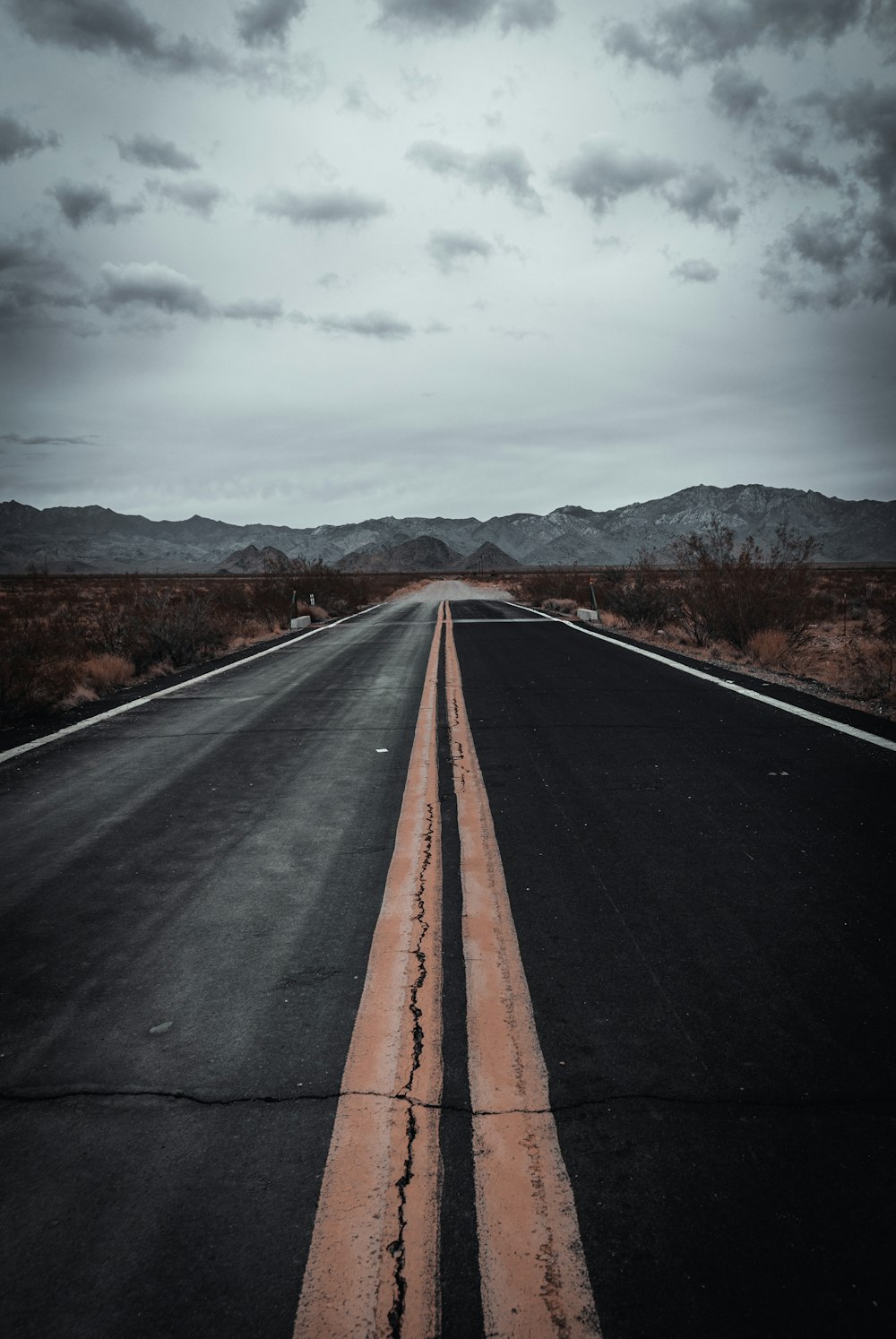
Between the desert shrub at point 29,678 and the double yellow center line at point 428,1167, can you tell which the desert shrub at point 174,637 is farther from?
the double yellow center line at point 428,1167

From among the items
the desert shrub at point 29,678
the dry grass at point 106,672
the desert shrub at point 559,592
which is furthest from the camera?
the desert shrub at point 559,592

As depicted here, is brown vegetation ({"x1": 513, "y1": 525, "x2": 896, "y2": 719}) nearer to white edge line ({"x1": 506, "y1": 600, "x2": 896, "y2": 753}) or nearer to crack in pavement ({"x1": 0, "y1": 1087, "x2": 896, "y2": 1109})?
white edge line ({"x1": 506, "y1": 600, "x2": 896, "y2": 753})

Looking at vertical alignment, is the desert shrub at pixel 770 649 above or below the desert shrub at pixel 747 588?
below

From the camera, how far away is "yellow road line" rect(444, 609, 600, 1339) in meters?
1.49

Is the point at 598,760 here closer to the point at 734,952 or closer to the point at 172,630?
the point at 734,952

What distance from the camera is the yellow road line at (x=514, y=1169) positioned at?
1.49 meters

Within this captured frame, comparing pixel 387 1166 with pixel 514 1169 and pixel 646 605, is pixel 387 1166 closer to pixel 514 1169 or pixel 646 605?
pixel 514 1169

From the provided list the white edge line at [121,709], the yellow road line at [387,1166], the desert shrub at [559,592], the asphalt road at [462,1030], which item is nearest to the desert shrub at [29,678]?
the white edge line at [121,709]

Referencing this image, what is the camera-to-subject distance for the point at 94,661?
10562 mm

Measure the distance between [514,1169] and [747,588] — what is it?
41.1 feet

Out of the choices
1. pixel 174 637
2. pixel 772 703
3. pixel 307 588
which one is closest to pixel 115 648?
pixel 174 637

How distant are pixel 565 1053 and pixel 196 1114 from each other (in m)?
1.11

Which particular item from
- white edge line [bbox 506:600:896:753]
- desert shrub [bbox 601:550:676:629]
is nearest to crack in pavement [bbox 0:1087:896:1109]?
white edge line [bbox 506:600:896:753]

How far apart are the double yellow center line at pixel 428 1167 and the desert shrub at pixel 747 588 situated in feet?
36.8
